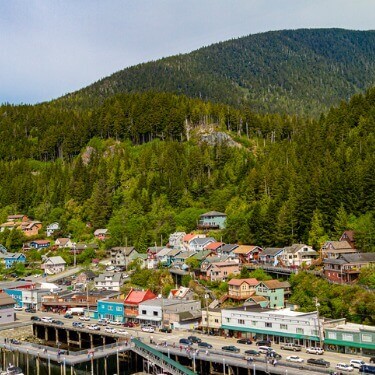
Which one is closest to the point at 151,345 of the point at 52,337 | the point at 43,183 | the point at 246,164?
the point at 52,337

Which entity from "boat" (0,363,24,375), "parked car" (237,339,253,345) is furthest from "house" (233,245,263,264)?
"boat" (0,363,24,375)

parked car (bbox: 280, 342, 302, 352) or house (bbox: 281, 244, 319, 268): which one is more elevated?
house (bbox: 281, 244, 319, 268)

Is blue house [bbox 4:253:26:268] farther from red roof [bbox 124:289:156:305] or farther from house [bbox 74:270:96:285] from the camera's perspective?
red roof [bbox 124:289:156:305]

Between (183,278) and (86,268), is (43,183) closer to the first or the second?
A: (86,268)

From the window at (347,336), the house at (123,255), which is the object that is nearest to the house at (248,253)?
the house at (123,255)

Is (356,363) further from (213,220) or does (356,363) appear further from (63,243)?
(63,243)

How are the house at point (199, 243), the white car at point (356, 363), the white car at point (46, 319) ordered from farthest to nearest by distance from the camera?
1. the house at point (199, 243)
2. the white car at point (46, 319)
3. the white car at point (356, 363)

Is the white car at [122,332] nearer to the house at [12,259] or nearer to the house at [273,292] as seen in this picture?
the house at [273,292]
